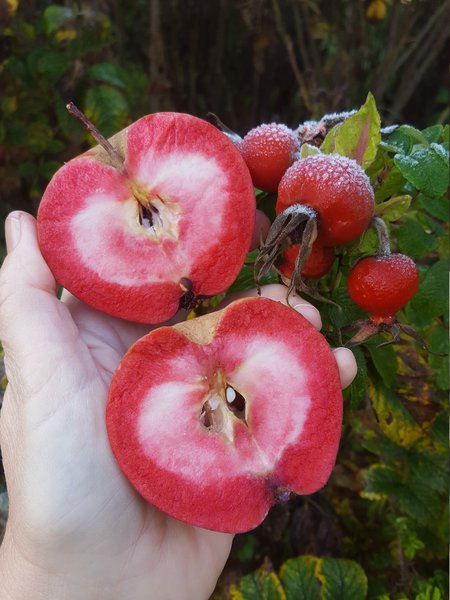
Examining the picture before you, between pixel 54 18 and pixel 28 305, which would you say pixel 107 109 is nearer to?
pixel 54 18

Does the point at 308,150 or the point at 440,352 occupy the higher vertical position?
the point at 308,150

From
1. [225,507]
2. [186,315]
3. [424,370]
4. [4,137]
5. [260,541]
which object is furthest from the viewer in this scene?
[4,137]

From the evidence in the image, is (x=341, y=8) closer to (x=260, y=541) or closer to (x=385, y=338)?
(x=385, y=338)

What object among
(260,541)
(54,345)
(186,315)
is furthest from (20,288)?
(260,541)

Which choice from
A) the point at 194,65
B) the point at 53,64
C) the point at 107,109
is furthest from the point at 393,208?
the point at 194,65

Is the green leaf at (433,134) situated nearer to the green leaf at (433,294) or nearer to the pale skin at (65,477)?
the green leaf at (433,294)

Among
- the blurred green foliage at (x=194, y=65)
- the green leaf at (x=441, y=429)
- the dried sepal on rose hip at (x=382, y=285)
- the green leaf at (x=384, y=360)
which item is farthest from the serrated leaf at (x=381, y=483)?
the blurred green foliage at (x=194, y=65)
